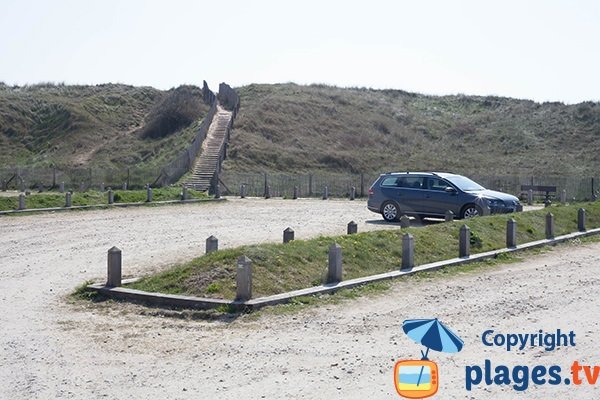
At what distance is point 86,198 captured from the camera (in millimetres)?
33469

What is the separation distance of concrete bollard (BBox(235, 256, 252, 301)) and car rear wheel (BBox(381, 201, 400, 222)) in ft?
46.5

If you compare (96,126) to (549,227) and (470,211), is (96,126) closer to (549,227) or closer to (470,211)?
(470,211)

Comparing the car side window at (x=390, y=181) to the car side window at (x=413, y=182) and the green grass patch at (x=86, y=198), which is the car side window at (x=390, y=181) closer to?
the car side window at (x=413, y=182)

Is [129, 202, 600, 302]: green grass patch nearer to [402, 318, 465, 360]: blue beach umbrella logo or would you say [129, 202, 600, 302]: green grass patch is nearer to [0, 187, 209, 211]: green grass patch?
[402, 318, 465, 360]: blue beach umbrella logo

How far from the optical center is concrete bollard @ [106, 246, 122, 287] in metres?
12.5

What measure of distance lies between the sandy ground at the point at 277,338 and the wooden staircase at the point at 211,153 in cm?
3246

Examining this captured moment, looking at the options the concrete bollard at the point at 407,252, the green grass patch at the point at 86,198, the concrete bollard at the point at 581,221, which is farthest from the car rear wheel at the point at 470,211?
the green grass patch at the point at 86,198

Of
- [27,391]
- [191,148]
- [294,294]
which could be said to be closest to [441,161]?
[191,148]

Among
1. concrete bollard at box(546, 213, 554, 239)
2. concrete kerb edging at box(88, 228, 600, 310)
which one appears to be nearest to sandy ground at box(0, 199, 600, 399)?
concrete kerb edging at box(88, 228, 600, 310)

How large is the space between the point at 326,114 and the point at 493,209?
181 feet

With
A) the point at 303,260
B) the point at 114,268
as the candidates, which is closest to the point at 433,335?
the point at 303,260

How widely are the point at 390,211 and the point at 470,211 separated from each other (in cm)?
284

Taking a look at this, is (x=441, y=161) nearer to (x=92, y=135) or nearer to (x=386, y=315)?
(x=92, y=135)

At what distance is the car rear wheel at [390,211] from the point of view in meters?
24.9
